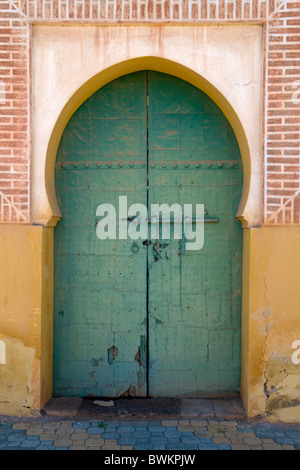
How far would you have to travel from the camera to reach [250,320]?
13.1ft

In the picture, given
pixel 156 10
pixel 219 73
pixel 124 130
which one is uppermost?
pixel 156 10

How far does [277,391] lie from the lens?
13.1 ft

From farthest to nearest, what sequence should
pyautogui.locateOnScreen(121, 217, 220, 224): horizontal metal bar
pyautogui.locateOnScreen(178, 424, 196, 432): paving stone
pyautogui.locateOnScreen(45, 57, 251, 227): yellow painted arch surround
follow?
pyautogui.locateOnScreen(121, 217, 220, 224): horizontal metal bar → pyautogui.locateOnScreen(45, 57, 251, 227): yellow painted arch surround → pyautogui.locateOnScreen(178, 424, 196, 432): paving stone

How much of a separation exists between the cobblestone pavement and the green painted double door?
1.69 ft

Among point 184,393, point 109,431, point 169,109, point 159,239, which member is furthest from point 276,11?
point 109,431

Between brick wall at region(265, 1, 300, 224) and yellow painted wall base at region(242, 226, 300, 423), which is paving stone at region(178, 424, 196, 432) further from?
brick wall at region(265, 1, 300, 224)

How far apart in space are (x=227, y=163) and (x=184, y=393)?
226 centimetres

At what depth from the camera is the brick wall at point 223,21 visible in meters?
3.92

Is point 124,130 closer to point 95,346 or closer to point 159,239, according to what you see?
point 159,239

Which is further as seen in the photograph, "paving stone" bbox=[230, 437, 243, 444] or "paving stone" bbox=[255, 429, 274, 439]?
"paving stone" bbox=[255, 429, 274, 439]

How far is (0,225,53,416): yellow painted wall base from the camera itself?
4.05 m

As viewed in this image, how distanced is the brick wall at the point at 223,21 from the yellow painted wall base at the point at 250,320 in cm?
36

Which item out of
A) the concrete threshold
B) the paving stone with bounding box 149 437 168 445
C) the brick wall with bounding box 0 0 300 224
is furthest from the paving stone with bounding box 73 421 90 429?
the brick wall with bounding box 0 0 300 224
